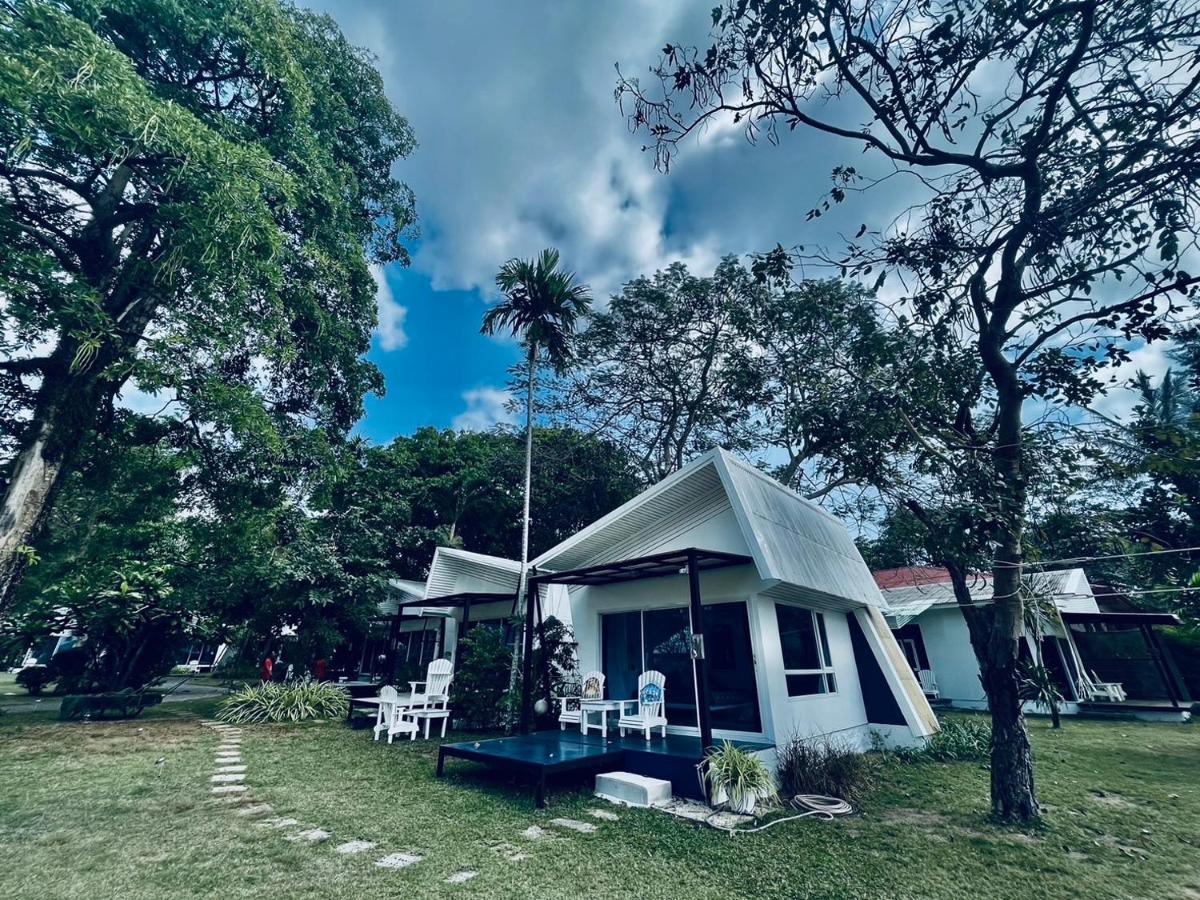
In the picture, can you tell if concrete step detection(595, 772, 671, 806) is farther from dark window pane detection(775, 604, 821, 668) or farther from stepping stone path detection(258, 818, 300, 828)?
stepping stone path detection(258, 818, 300, 828)

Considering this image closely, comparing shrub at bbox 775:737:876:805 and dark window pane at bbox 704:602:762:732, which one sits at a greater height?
dark window pane at bbox 704:602:762:732

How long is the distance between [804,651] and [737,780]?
355cm

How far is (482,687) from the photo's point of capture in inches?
410

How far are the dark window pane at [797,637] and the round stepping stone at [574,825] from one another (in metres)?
4.11

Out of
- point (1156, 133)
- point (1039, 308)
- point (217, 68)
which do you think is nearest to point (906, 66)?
point (1156, 133)

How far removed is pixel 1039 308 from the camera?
19.4 ft

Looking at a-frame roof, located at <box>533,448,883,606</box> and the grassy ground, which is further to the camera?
a-frame roof, located at <box>533,448,883,606</box>

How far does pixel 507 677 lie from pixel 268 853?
6.41 m

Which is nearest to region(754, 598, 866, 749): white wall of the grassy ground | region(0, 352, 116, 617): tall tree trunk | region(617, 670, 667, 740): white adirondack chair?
the grassy ground

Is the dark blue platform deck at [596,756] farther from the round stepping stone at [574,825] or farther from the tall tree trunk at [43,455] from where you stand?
the tall tree trunk at [43,455]

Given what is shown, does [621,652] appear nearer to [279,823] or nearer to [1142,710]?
[279,823]

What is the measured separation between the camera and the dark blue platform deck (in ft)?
19.6

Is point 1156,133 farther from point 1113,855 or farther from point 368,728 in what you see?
point 368,728

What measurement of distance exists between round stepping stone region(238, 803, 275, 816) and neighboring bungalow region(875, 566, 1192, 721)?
14.1m
